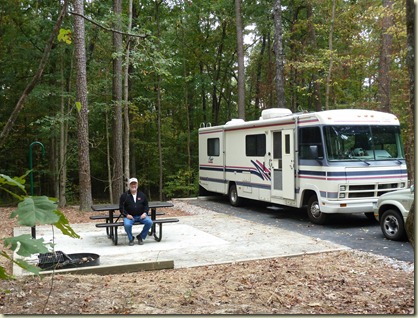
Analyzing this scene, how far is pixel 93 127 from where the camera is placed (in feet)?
75.0

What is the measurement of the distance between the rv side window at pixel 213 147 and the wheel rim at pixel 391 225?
311 inches

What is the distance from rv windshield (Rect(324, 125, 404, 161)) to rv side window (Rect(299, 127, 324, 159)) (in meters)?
0.23

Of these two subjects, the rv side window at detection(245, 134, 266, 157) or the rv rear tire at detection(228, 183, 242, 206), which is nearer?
the rv side window at detection(245, 134, 266, 157)

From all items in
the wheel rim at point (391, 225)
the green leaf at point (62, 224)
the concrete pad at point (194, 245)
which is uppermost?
the green leaf at point (62, 224)

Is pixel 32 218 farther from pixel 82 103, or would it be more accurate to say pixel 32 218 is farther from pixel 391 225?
pixel 82 103

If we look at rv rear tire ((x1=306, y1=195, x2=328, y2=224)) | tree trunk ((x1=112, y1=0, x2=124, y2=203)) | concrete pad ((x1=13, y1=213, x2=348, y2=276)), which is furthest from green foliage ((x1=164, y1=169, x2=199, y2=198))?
rv rear tire ((x1=306, y1=195, x2=328, y2=224))

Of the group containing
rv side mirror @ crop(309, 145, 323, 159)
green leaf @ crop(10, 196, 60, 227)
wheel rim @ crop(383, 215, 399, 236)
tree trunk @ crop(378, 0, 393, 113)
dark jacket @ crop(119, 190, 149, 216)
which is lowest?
wheel rim @ crop(383, 215, 399, 236)

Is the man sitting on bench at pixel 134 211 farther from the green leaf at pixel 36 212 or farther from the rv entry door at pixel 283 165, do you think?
the green leaf at pixel 36 212

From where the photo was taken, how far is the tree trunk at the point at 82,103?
41.5 ft

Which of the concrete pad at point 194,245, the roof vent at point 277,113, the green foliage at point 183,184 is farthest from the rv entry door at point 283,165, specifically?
the green foliage at point 183,184

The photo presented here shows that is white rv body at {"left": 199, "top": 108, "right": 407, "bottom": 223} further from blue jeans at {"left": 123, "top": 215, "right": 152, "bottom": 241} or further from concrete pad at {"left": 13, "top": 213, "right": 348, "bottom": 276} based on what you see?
blue jeans at {"left": 123, "top": 215, "right": 152, "bottom": 241}

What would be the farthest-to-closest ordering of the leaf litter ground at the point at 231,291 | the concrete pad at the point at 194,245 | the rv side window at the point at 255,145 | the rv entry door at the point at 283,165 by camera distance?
the rv side window at the point at 255,145, the rv entry door at the point at 283,165, the concrete pad at the point at 194,245, the leaf litter ground at the point at 231,291

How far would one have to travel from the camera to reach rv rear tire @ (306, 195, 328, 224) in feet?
35.0

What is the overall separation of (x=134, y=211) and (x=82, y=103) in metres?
5.31
